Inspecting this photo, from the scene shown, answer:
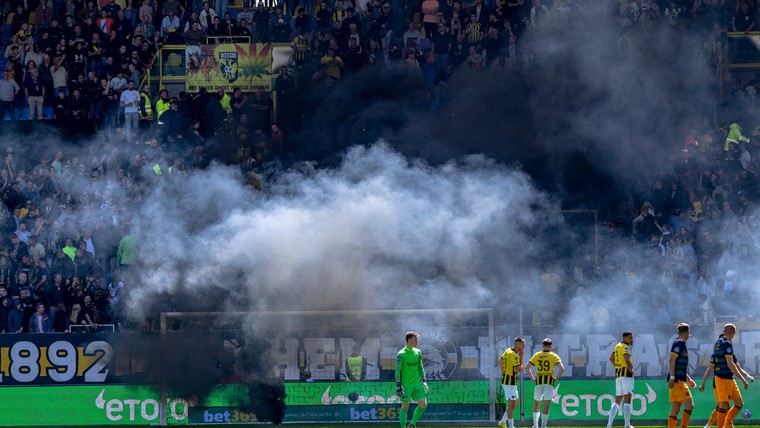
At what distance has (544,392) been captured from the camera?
17312mm

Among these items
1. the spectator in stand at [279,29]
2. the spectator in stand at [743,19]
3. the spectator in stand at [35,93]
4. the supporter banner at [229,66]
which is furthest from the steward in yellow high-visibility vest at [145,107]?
the spectator in stand at [743,19]

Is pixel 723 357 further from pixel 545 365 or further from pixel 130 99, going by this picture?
pixel 130 99

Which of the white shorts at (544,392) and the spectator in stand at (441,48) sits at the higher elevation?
the spectator in stand at (441,48)

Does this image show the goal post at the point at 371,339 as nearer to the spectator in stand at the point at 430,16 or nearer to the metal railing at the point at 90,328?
the metal railing at the point at 90,328

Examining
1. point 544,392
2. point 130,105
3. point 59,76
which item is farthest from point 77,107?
point 544,392

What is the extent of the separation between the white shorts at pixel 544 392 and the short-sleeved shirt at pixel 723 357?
98.6 inches

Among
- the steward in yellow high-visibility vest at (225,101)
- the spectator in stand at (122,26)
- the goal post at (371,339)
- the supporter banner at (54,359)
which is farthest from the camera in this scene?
the spectator in stand at (122,26)

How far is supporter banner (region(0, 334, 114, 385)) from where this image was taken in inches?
744

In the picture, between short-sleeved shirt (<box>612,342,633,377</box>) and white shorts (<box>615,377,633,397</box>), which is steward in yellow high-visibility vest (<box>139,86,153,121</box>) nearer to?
short-sleeved shirt (<box>612,342,633,377</box>)

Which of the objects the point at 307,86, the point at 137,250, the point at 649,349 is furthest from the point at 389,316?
the point at 307,86

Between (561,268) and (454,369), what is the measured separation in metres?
4.91

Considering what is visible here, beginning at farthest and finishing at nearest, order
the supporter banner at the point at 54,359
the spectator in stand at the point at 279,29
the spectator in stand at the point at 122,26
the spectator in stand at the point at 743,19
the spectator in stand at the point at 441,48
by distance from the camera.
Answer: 1. the spectator in stand at the point at 122,26
2. the spectator in stand at the point at 279,29
3. the spectator in stand at the point at 743,19
4. the spectator in stand at the point at 441,48
5. the supporter banner at the point at 54,359

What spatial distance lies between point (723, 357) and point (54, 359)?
1019 centimetres

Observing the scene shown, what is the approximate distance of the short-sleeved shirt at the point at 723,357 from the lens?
1573cm
